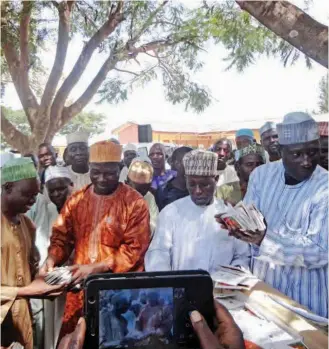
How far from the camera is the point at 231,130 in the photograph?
19500 mm

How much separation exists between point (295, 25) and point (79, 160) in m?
3.13

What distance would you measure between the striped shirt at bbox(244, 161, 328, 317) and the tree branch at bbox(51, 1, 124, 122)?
20.7ft

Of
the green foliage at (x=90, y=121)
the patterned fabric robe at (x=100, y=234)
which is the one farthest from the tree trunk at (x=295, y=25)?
the green foliage at (x=90, y=121)

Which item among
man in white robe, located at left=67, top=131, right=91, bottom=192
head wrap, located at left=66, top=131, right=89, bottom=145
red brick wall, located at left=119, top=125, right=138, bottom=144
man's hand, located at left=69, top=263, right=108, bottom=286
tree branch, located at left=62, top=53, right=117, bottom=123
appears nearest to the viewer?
man's hand, located at left=69, top=263, right=108, bottom=286

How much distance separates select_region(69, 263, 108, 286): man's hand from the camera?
2586 mm

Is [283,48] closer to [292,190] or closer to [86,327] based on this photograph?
[292,190]

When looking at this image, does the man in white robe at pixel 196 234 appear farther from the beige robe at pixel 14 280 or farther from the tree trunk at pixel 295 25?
the tree trunk at pixel 295 25

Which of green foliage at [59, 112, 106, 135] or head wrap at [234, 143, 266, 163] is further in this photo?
green foliage at [59, 112, 106, 135]

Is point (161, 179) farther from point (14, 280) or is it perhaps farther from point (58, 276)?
point (14, 280)

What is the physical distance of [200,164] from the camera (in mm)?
2645

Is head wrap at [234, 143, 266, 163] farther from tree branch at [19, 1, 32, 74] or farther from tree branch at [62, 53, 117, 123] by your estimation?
tree branch at [62, 53, 117, 123]

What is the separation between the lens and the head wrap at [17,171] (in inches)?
97.3

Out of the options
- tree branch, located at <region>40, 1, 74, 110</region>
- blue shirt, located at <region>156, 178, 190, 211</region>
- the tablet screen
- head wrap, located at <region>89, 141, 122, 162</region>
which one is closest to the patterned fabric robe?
head wrap, located at <region>89, 141, 122, 162</region>

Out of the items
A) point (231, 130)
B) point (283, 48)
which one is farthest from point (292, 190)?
point (231, 130)
